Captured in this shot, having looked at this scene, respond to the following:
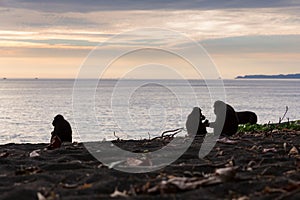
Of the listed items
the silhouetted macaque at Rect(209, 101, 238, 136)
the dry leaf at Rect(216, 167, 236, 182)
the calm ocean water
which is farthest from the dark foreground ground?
the silhouetted macaque at Rect(209, 101, 238, 136)

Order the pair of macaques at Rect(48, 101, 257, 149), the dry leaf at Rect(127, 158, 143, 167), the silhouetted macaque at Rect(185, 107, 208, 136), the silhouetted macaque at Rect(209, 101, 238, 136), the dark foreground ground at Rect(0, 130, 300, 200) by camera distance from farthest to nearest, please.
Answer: the silhouetted macaque at Rect(185, 107, 208, 136), the pair of macaques at Rect(48, 101, 257, 149), the silhouetted macaque at Rect(209, 101, 238, 136), the dry leaf at Rect(127, 158, 143, 167), the dark foreground ground at Rect(0, 130, 300, 200)

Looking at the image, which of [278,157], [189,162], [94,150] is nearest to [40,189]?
[189,162]

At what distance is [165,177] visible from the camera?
5266 millimetres

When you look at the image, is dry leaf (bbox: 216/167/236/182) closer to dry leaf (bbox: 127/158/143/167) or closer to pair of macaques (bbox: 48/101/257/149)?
dry leaf (bbox: 127/158/143/167)

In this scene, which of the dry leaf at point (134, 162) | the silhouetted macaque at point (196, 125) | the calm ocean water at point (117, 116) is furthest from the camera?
the calm ocean water at point (117, 116)

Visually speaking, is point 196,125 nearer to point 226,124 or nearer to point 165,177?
point 226,124

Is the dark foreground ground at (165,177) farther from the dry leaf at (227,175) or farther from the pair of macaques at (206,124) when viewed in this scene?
the pair of macaques at (206,124)

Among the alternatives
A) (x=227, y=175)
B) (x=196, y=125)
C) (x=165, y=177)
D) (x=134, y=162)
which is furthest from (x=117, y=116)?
(x=227, y=175)

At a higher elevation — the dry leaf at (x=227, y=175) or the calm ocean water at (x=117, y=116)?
the dry leaf at (x=227, y=175)

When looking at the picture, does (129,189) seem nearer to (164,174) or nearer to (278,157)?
(164,174)

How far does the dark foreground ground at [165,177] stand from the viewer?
4.40 metres

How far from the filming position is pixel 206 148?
27.1 ft

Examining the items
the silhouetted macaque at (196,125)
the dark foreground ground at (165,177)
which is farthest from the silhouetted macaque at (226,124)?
the dark foreground ground at (165,177)

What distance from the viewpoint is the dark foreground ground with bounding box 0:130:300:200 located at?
440 centimetres
